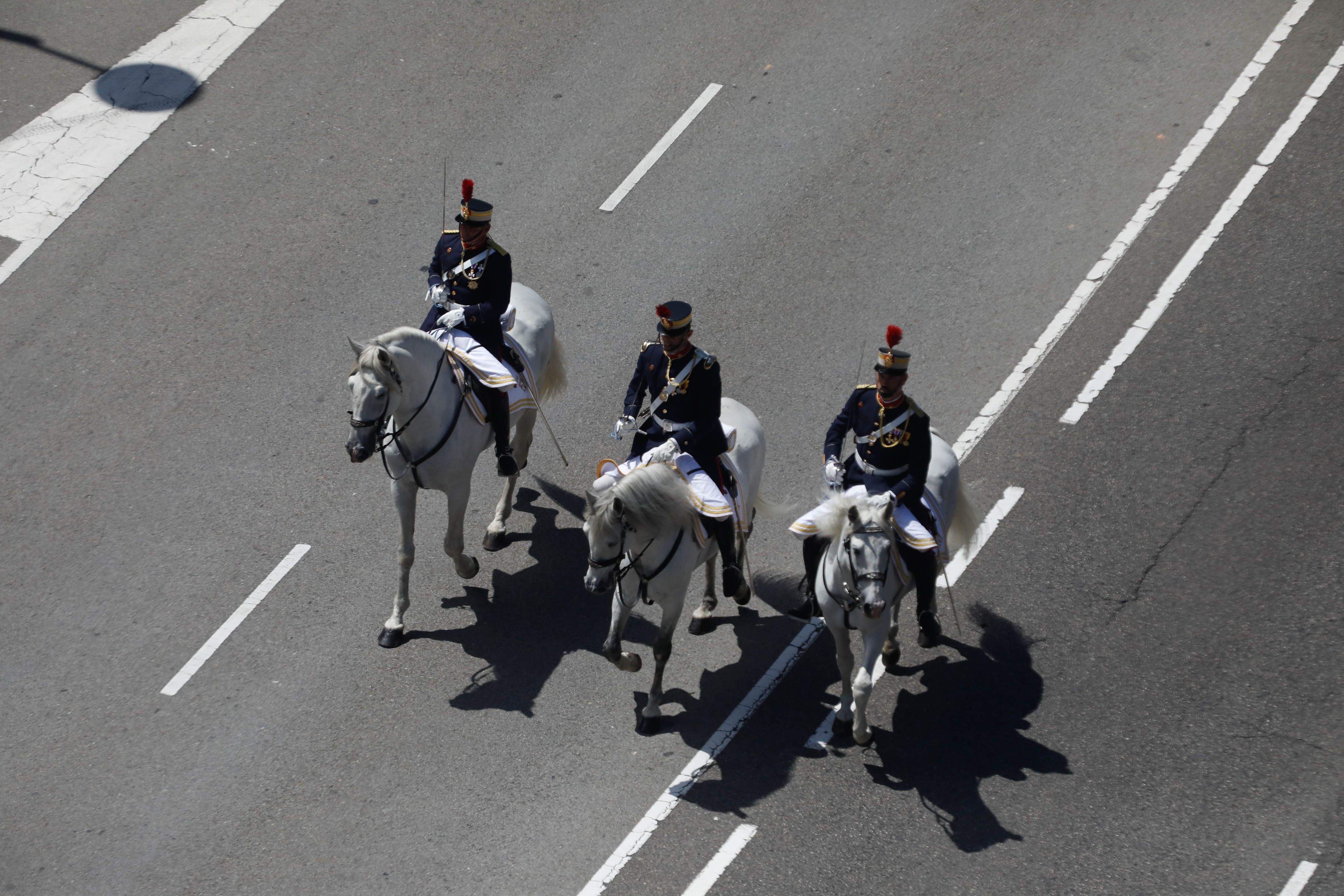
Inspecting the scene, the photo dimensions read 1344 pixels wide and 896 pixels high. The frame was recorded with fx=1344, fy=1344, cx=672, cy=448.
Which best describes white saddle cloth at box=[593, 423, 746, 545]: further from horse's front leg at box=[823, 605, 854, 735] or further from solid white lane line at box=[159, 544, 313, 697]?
solid white lane line at box=[159, 544, 313, 697]

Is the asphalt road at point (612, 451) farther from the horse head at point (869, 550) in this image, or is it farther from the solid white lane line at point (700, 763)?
the horse head at point (869, 550)

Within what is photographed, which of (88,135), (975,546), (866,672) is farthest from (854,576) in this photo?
(88,135)

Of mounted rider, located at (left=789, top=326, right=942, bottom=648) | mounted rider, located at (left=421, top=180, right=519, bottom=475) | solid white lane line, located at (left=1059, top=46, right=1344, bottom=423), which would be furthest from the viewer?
solid white lane line, located at (left=1059, top=46, right=1344, bottom=423)

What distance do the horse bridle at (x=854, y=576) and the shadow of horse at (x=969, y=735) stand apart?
1245 millimetres

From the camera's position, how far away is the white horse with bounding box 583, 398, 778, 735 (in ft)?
31.1

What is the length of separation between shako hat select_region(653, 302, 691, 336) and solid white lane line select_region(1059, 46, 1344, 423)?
4234 mm

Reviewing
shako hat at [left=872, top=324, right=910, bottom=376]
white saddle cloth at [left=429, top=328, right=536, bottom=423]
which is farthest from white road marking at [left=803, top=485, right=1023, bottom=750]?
white saddle cloth at [left=429, top=328, right=536, bottom=423]

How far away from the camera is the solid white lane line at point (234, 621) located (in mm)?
11109

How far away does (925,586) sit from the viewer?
10109 millimetres

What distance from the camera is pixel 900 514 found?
1008cm

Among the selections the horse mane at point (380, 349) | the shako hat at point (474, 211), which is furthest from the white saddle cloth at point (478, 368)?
the shako hat at point (474, 211)

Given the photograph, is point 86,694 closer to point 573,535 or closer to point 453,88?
point 573,535

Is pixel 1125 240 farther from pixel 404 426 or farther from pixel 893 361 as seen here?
pixel 404 426

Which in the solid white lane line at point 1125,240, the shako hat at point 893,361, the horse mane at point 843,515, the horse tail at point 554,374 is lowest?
the horse tail at point 554,374
